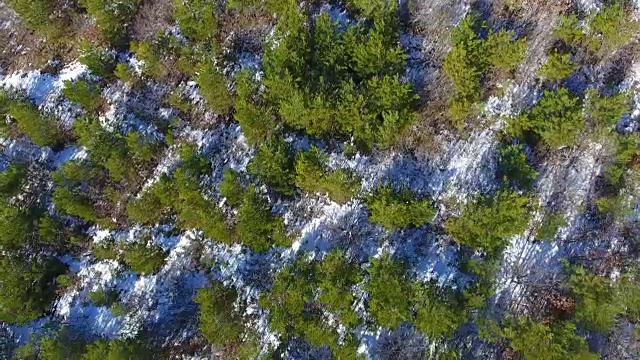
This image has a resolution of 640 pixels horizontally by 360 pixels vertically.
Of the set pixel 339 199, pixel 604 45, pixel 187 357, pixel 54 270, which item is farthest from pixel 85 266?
pixel 604 45

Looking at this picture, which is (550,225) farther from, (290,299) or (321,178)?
(290,299)

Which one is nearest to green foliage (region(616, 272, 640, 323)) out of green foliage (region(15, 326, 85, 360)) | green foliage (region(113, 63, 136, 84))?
green foliage (region(15, 326, 85, 360))

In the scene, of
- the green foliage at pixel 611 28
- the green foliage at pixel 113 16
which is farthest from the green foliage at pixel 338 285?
the green foliage at pixel 113 16

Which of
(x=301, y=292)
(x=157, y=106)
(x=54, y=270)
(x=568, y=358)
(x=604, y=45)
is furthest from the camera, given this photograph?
(x=157, y=106)

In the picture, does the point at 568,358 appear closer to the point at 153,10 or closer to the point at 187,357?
the point at 187,357

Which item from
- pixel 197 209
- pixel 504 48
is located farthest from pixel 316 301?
pixel 504 48

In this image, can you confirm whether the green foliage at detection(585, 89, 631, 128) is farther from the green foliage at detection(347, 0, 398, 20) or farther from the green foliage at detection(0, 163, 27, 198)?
the green foliage at detection(0, 163, 27, 198)
